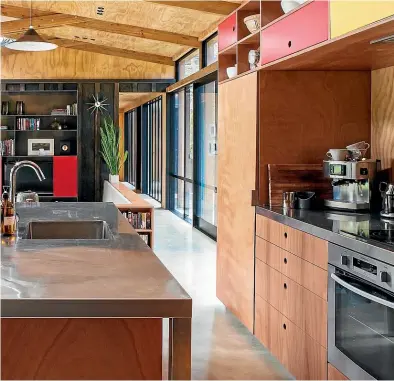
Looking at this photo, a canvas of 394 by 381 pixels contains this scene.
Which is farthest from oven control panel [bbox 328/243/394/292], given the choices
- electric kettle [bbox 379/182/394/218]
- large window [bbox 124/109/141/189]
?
large window [bbox 124/109/141/189]

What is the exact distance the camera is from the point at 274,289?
12.8ft

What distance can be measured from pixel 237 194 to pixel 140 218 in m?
2.04

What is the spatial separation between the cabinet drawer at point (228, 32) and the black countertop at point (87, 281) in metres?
2.55

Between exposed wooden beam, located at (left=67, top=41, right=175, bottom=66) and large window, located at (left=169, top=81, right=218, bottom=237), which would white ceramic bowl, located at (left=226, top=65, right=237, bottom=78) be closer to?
large window, located at (left=169, top=81, right=218, bottom=237)

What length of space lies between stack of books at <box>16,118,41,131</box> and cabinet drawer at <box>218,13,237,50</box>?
8.19 m

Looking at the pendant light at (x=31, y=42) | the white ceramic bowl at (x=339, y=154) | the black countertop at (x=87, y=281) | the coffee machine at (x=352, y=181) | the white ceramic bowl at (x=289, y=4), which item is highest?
the pendant light at (x=31, y=42)

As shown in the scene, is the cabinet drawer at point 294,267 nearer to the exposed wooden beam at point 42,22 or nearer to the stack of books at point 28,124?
the exposed wooden beam at point 42,22

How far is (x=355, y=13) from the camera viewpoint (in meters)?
2.97

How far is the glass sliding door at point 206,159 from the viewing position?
9.69m

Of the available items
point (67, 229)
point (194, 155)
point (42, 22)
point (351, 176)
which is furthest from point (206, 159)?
point (67, 229)

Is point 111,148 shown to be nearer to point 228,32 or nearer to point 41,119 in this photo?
point 41,119

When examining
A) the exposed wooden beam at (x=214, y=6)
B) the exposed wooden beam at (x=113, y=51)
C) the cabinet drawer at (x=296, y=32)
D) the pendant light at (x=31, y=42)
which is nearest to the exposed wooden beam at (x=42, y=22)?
the exposed wooden beam at (x=113, y=51)

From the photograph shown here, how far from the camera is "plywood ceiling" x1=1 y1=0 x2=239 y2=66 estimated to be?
847 centimetres

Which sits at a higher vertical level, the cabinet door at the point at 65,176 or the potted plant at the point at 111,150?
the potted plant at the point at 111,150
